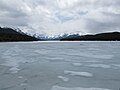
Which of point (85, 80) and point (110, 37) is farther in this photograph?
point (110, 37)

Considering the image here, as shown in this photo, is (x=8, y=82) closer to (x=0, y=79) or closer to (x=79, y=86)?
(x=0, y=79)

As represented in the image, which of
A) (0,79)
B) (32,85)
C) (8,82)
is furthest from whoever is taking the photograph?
(0,79)

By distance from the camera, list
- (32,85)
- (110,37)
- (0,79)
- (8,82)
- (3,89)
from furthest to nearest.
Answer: (110,37) → (0,79) → (8,82) → (32,85) → (3,89)

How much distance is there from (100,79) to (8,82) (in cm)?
475

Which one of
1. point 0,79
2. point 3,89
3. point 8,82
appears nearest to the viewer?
point 3,89

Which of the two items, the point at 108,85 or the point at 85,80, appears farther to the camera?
the point at 85,80

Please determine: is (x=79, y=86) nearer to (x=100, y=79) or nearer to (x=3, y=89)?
(x=100, y=79)

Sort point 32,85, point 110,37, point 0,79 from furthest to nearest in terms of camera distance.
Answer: point 110,37 → point 0,79 → point 32,85

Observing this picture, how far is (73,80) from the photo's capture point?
9.83m

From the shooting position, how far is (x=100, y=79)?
10.0m

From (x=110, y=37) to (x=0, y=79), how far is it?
608ft

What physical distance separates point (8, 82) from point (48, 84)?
7.11 feet

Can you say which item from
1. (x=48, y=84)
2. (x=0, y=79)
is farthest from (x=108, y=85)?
(x=0, y=79)

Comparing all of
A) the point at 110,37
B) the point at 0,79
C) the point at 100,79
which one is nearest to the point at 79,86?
the point at 100,79
